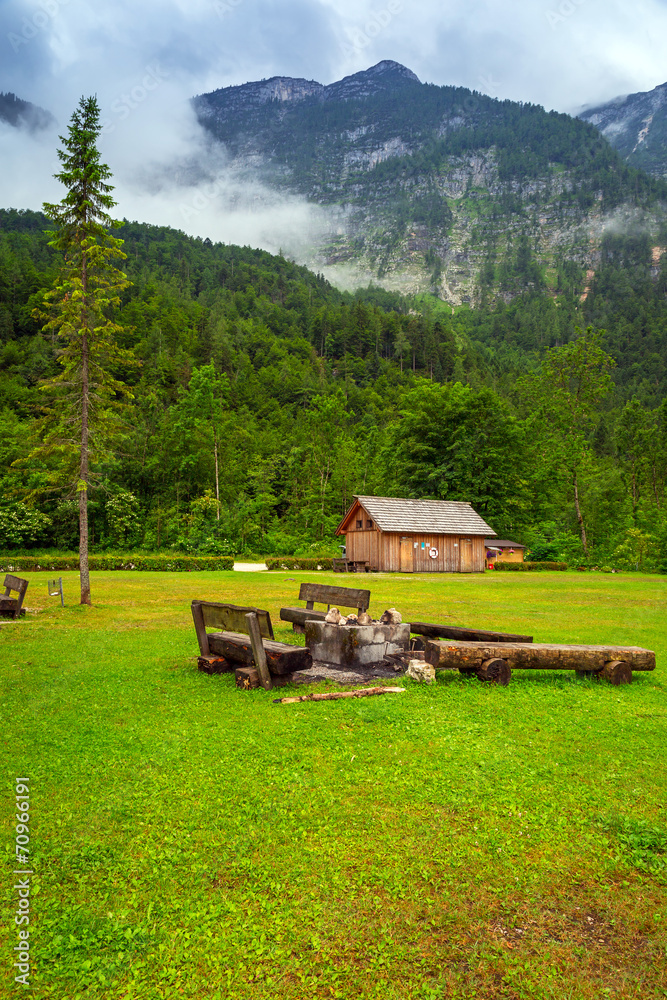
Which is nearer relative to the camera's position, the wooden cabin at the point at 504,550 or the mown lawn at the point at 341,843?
the mown lawn at the point at 341,843

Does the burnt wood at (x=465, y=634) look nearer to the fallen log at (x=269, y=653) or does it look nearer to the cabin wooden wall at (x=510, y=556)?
the fallen log at (x=269, y=653)

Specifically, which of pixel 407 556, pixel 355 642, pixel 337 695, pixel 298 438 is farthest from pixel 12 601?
pixel 298 438

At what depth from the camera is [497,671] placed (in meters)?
8.15

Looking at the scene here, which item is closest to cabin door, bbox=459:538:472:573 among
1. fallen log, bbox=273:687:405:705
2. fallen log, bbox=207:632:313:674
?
fallen log, bbox=207:632:313:674

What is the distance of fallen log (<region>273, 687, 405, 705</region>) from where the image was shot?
23.3 feet

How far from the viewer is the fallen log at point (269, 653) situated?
Answer: 307 inches

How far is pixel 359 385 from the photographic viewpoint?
11681cm

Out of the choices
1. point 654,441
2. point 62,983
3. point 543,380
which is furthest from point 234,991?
point 654,441

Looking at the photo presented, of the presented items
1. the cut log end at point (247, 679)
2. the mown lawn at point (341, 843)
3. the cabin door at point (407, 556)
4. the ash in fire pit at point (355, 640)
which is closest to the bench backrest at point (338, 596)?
the ash in fire pit at point (355, 640)

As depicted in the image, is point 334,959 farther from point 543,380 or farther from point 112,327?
point 543,380

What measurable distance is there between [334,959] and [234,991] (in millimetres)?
487

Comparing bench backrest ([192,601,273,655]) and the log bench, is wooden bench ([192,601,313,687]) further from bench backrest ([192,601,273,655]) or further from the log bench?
the log bench

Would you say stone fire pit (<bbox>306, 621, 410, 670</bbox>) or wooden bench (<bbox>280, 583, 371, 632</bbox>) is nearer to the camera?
stone fire pit (<bbox>306, 621, 410, 670</bbox>)

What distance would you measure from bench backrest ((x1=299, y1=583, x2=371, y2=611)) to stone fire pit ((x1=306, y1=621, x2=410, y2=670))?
0.70m
